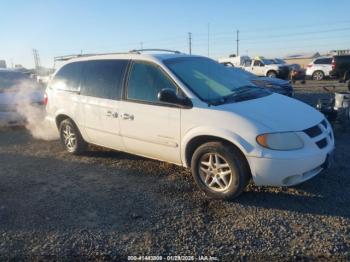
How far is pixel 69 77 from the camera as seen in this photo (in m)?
6.11

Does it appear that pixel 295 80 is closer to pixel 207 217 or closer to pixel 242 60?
pixel 242 60

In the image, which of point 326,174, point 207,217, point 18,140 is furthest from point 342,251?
point 18,140

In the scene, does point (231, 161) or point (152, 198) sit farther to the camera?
point (152, 198)

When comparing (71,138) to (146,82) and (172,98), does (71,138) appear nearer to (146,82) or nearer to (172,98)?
(146,82)

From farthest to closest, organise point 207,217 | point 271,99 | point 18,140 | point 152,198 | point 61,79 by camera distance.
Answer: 1. point 18,140
2. point 61,79
3. point 271,99
4. point 152,198
5. point 207,217

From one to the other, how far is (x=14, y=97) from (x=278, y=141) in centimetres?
692

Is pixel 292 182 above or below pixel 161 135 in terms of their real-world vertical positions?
below

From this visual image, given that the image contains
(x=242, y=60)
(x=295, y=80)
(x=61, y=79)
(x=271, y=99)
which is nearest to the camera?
(x=271, y=99)

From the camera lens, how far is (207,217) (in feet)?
12.6

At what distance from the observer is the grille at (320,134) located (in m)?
3.95

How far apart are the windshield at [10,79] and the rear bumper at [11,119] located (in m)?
1.16

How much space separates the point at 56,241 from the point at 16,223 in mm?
715

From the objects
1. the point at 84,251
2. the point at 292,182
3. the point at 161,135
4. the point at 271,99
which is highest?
the point at 271,99

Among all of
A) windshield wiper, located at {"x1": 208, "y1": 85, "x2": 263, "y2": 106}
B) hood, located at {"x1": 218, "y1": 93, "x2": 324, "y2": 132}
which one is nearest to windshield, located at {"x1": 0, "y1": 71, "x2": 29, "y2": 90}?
windshield wiper, located at {"x1": 208, "y1": 85, "x2": 263, "y2": 106}
